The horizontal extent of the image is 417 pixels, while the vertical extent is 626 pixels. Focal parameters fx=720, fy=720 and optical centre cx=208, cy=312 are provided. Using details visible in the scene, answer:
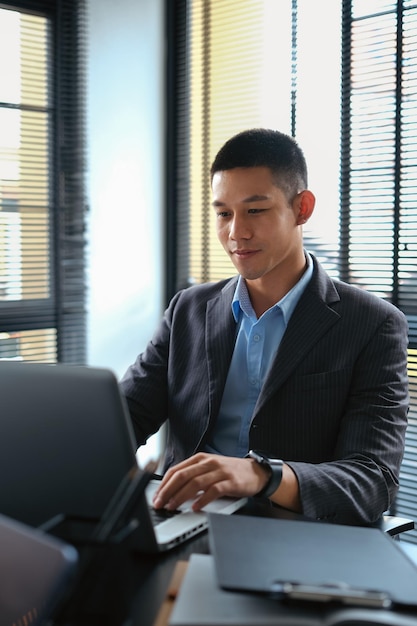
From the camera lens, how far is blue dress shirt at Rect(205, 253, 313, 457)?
1.75 m

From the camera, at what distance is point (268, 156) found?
178 cm

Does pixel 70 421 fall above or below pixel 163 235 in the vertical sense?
below

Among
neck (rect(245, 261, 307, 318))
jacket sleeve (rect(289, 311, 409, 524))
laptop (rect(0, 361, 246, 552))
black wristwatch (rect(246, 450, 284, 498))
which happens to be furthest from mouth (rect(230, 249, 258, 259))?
laptop (rect(0, 361, 246, 552))

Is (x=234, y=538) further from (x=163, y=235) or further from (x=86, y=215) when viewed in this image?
(x=163, y=235)

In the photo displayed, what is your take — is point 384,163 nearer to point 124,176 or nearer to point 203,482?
point 124,176

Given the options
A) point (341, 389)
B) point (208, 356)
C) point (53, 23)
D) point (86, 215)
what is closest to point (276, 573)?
point (341, 389)

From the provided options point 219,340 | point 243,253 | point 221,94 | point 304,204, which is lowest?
point 219,340

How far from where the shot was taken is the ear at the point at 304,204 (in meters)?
1.84

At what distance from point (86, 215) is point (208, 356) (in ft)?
4.56

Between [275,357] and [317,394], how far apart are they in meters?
0.13

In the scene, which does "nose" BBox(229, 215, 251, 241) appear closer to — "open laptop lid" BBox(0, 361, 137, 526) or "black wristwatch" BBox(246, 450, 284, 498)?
"black wristwatch" BBox(246, 450, 284, 498)

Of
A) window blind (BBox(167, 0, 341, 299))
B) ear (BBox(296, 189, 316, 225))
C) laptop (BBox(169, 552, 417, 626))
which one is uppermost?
window blind (BBox(167, 0, 341, 299))

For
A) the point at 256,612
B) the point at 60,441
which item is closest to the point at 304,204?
the point at 60,441

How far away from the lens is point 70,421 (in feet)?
3.10
